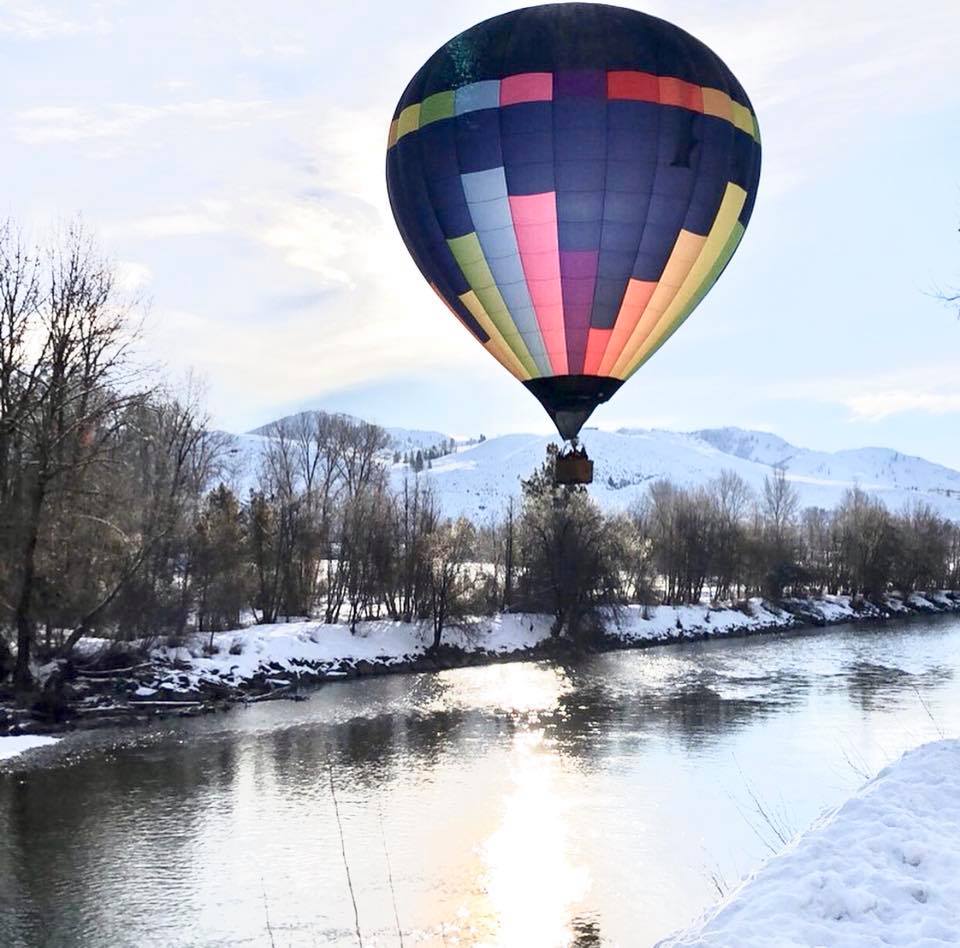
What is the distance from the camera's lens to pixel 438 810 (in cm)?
1557

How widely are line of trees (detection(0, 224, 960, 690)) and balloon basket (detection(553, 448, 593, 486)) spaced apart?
15821 mm

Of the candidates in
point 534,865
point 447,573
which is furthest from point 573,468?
point 447,573

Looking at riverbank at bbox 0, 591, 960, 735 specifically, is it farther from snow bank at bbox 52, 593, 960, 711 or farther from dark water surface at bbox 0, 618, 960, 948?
dark water surface at bbox 0, 618, 960, 948

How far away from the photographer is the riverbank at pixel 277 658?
965 inches

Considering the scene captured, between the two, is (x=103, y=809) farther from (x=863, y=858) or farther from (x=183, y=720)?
(x=863, y=858)

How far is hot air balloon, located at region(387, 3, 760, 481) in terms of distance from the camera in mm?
13336

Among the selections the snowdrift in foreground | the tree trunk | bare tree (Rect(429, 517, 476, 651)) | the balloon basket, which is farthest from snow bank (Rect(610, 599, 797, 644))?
the snowdrift in foreground

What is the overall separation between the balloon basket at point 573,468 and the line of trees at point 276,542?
15.8 metres

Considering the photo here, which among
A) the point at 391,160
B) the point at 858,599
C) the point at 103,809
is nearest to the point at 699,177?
the point at 391,160

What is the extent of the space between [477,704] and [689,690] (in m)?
6.19

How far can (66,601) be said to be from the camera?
26.2 m

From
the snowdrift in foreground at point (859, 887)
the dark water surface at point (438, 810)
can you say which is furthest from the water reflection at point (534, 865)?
the snowdrift in foreground at point (859, 887)

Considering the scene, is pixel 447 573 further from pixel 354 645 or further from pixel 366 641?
pixel 354 645

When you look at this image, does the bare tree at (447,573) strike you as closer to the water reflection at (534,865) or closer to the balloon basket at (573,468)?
the water reflection at (534,865)
